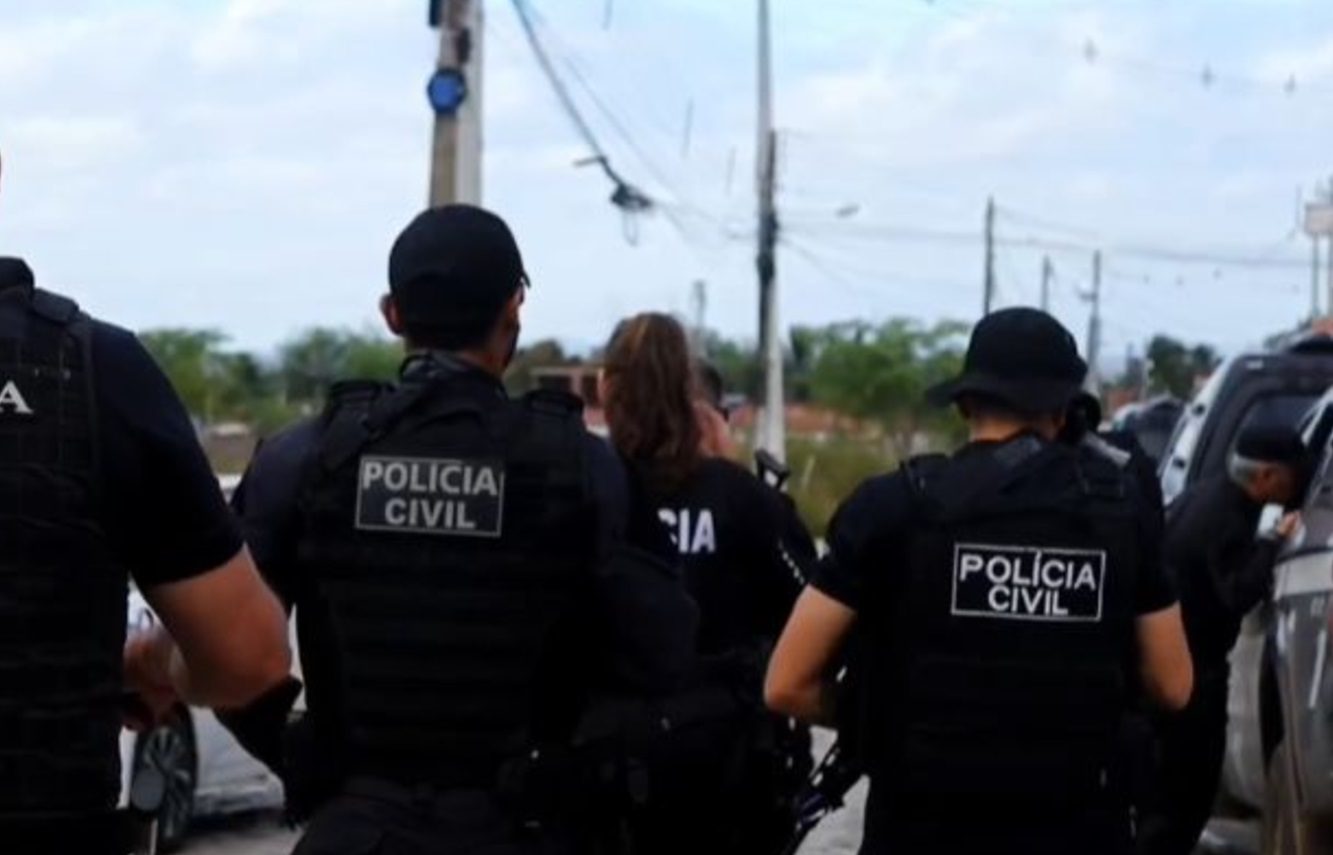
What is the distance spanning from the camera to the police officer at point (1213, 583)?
8.88 m

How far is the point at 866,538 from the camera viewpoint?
5203mm

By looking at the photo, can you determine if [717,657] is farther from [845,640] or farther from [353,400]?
[353,400]

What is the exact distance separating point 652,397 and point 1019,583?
1.26m

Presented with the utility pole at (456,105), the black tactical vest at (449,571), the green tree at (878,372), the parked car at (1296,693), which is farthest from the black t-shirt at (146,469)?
the green tree at (878,372)

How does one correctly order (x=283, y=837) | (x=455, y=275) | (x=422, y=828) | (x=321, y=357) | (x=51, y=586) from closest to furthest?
(x=51, y=586) → (x=422, y=828) → (x=455, y=275) → (x=283, y=837) → (x=321, y=357)

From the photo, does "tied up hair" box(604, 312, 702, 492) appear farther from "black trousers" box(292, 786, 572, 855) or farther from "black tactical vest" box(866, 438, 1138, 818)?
"black trousers" box(292, 786, 572, 855)

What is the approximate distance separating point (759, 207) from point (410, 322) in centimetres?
5684

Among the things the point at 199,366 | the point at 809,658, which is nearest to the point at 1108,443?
the point at 809,658

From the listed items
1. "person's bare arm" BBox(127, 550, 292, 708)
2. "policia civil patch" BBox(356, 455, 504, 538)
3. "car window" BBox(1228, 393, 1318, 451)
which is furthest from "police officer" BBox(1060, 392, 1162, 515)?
"car window" BBox(1228, 393, 1318, 451)

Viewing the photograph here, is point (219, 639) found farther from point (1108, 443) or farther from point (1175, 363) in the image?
point (1175, 363)

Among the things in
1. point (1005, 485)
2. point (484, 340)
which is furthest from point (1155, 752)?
point (484, 340)

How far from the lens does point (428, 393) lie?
15.3ft

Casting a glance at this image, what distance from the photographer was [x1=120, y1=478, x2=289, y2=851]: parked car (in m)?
12.0

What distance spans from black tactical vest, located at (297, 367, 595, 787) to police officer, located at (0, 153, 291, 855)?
869mm
